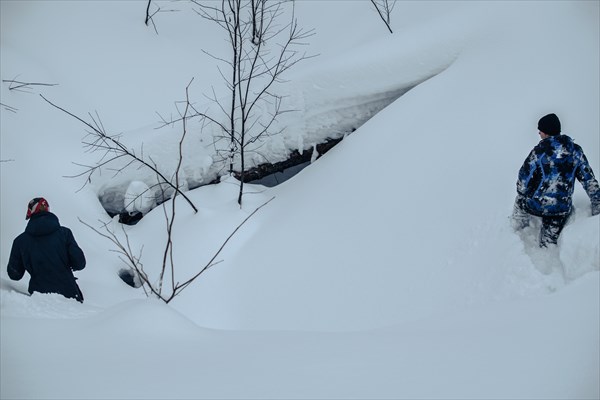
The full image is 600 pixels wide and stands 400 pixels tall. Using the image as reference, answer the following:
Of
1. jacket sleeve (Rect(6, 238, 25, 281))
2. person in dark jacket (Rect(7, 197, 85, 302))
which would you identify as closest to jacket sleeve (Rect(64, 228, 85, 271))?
person in dark jacket (Rect(7, 197, 85, 302))

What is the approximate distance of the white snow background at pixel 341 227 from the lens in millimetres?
2213

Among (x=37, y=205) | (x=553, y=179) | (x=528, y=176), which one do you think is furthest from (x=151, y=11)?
(x=553, y=179)

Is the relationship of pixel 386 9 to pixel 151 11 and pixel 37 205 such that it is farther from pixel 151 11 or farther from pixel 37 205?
pixel 37 205

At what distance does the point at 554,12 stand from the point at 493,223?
2.96 m

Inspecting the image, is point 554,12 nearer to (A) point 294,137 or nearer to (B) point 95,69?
(A) point 294,137

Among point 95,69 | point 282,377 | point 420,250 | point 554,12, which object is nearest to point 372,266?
point 420,250

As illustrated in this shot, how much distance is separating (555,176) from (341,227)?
2.01m

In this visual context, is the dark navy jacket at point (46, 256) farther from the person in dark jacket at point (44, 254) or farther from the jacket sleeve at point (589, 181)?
the jacket sleeve at point (589, 181)

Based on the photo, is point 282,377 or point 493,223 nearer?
point 282,377

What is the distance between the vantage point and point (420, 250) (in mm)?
4516

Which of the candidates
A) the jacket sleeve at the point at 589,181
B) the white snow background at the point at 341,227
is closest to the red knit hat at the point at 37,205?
the white snow background at the point at 341,227

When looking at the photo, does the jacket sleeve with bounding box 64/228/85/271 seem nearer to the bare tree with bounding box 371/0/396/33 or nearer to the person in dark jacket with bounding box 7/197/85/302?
the person in dark jacket with bounding box 7/197/85/302

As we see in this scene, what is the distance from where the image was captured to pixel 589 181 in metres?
3.80

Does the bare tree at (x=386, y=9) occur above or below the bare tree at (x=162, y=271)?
above
